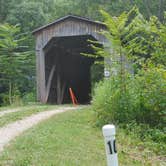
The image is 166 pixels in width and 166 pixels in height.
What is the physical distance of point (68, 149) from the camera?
6.47 m

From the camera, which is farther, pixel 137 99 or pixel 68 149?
pixel 137 99

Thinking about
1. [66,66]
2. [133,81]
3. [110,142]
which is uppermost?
[66,66]

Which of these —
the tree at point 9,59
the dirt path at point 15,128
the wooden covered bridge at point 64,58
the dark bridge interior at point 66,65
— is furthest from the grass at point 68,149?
the tree at point 9,59

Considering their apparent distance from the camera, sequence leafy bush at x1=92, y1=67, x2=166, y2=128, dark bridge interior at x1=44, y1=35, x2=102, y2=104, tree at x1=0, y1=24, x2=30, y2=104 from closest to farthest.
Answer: leafy bush at x1=92, y1=67, x2=166, y2=128 < tree at x1=0, y1=24, x2=30, y2=104 < dark bridge interior at x1=44, y1=35, x2=102, y2=104

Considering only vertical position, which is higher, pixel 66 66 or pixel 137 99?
pixel 66 66

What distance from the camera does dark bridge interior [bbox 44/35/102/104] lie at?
65.7 feet

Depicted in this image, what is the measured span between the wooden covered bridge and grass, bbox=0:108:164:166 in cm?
668

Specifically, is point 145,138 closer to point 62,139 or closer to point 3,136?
point 62,139

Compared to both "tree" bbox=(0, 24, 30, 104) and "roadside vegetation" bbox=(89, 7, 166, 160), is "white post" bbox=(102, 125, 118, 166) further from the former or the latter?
"tree" bbox=(0, 24, 30, 104)

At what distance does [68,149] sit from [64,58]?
15887 mm

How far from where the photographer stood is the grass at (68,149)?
224 inches

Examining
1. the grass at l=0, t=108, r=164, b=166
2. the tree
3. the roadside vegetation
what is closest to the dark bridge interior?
the tree

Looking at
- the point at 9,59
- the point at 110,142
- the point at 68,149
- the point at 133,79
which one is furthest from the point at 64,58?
Answer: the point at 110,142

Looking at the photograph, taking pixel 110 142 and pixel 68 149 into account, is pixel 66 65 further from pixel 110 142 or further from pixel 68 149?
pixel 110 142
